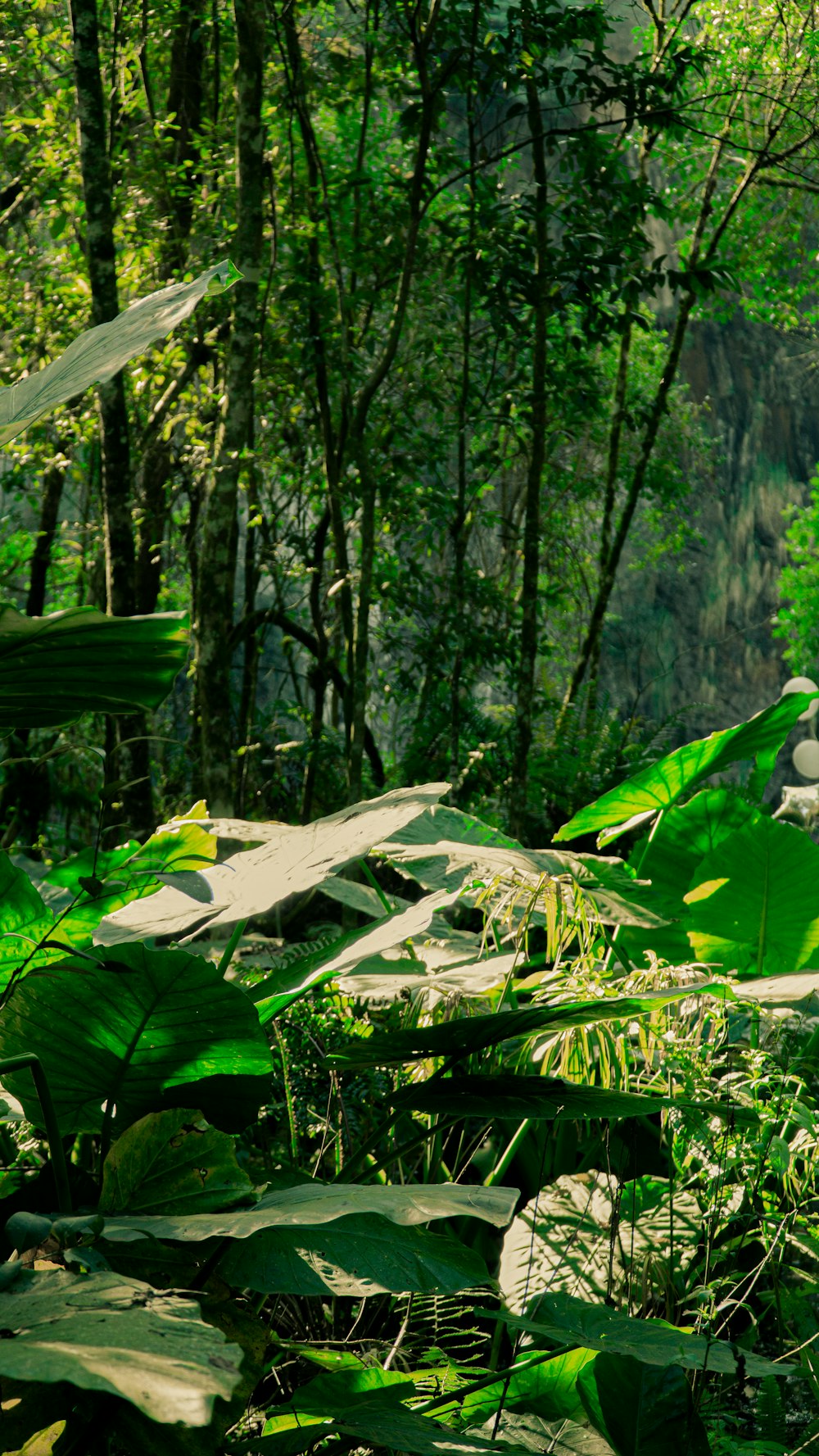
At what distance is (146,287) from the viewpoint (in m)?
4.20

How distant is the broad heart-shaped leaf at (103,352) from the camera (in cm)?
72

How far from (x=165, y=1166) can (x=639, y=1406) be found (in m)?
0.54

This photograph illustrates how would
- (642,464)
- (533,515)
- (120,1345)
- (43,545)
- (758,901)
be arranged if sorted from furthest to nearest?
1. (43,545)
2. (642,464)
3. (533,515)
4. (758,901)
5. (120,1345)

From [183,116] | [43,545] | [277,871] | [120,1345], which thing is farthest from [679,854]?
[43,545]

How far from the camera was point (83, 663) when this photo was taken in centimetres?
85

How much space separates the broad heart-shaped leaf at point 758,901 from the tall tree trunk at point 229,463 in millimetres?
1362

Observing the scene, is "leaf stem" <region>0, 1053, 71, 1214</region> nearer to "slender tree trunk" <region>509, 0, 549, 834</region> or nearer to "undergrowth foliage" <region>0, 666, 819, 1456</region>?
"undergrowth foliage" <region>0, 666, 819, 1456</region>

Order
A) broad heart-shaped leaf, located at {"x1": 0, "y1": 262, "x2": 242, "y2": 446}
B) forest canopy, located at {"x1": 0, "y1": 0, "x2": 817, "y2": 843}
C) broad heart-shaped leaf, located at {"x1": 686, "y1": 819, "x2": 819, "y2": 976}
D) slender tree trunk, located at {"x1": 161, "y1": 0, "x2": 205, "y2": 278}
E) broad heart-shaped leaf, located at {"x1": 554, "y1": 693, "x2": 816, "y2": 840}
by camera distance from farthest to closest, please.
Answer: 1. slender tree trunk, located at {"x1": 161, "y1": 0, "x2": 205, "y2": 278}
2. forest canopy, located at {"x1": 0, "y1": 0, "x2": 817, "y2": 843}
3. broad heart-shaped leaf, located at {"x1": 554, "y1": 693, "x2": 816, "y2": 840}
4. broad heart-shaped leaf, located at {"x1": 686, "y1": 819, "x2": 819, "y2": 976}
5. broad heart-shaped leaf, located at {"x1": 0, "y1": 262, "x2": 242, "y2": 446}

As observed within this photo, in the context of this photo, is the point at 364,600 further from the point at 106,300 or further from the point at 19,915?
the point at 19,915

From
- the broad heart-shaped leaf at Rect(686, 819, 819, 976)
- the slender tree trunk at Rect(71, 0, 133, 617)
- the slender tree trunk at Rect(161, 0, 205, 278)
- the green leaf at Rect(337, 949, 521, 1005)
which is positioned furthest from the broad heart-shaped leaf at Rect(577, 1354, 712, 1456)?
the slender tree trunk at Rect(161, 0, 205, 278)

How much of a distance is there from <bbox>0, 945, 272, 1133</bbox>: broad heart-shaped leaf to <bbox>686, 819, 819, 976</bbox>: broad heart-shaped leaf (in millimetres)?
901

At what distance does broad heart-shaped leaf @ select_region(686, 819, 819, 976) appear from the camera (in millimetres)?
1581

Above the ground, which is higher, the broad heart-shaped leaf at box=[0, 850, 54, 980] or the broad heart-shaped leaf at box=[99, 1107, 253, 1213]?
the broad heart-shaped leaf at box=[0, 850, 54, 980]

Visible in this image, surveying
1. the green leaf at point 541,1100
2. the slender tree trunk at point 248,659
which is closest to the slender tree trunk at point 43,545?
the slender tree trunk at point 248,659
